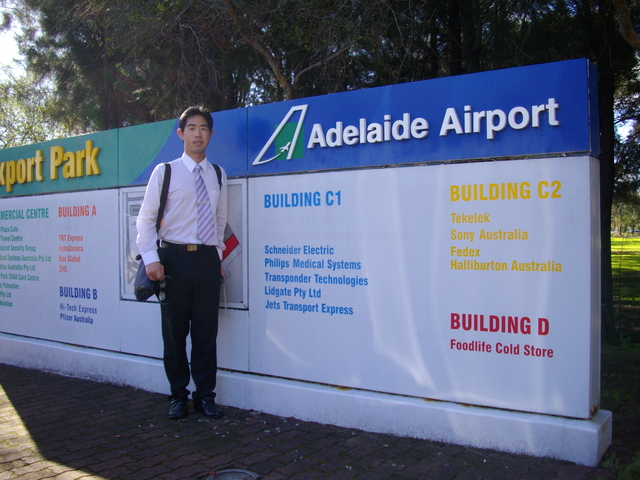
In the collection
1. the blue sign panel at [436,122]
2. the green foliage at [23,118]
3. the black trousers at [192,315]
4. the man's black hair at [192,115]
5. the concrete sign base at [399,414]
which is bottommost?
the concrete sign base at [399,414]

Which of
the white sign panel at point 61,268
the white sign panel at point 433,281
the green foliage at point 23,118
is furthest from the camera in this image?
the green foliage at point 23,118

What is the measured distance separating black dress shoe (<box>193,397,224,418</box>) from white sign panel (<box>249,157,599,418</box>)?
43cm

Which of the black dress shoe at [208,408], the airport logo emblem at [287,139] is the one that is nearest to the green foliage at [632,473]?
the black dress shoe at [208,408]

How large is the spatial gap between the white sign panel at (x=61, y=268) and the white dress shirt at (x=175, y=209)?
4.62 feet

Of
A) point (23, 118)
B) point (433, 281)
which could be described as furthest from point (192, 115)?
point (23, 118)

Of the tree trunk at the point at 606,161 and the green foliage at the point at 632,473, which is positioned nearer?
the green foliage at the point at 632,473

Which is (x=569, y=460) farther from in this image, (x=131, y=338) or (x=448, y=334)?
(x=131, y=338)

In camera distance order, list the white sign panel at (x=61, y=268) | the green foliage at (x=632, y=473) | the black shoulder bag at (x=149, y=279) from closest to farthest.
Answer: the green foliage at (x=632, y=473) → the black shoulder bag at (x=149, y=279) → the white sign panel at (x=61, y=268)

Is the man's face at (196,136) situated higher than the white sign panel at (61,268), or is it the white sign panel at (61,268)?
the man's face at (196,136)

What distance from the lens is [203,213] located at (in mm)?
4508

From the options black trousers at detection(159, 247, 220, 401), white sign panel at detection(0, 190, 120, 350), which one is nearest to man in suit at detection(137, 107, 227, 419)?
black trousers at detection(159, 247, 220, 401)

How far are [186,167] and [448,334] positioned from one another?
2.44m

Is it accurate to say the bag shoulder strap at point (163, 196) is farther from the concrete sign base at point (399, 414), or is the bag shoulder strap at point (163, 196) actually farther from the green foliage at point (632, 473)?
the green foliage at point (632, 473)

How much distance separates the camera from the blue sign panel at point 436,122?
3.39 meters
